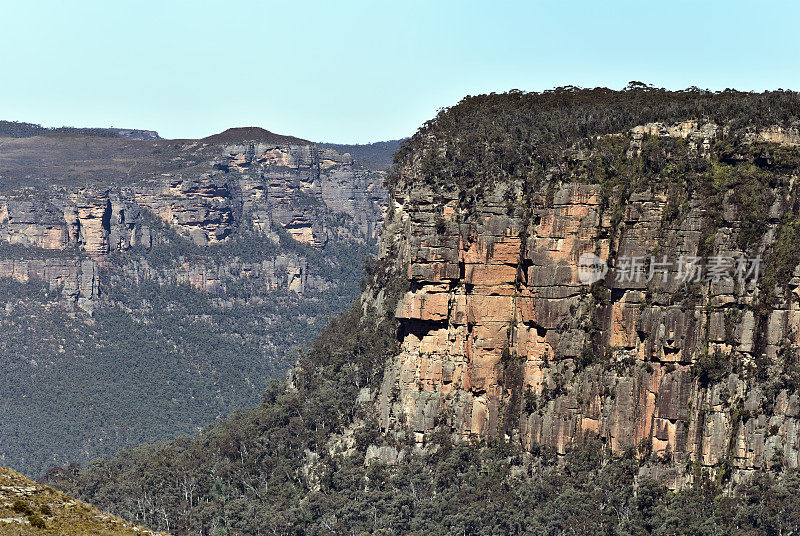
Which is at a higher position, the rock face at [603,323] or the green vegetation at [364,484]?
the rock face at [603,323]

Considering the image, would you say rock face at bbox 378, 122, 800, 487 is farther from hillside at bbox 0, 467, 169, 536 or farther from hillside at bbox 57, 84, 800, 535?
hillside at bbox 0, 467, 169, 536

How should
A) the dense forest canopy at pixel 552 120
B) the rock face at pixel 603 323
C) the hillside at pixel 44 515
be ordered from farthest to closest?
1. the dense forest canopy at pixel 552 120
2. the rock face at pixel 603 323
3. the hillside at pixel 44 515

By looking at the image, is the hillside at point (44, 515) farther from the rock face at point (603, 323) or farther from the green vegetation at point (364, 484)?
the rock face at point (603, 323)

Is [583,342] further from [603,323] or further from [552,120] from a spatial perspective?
[552,120]

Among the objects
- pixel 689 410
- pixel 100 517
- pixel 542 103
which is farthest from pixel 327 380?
pixel 100 517

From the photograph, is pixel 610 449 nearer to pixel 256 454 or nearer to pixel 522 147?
pixel 522 147

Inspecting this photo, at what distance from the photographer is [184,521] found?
125 metres

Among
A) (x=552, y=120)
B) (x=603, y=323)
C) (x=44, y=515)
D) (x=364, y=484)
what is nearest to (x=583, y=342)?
(x=603, y=323)

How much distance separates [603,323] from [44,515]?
5947 centimetres

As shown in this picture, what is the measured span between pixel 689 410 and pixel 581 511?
472 inches

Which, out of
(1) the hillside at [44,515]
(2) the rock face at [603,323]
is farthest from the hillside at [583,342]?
(1) the hillside at [44,515]

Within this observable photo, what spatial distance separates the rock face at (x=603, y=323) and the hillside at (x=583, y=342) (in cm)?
18

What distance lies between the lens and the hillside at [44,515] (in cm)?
6084

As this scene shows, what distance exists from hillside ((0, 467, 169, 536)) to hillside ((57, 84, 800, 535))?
1949 inches
